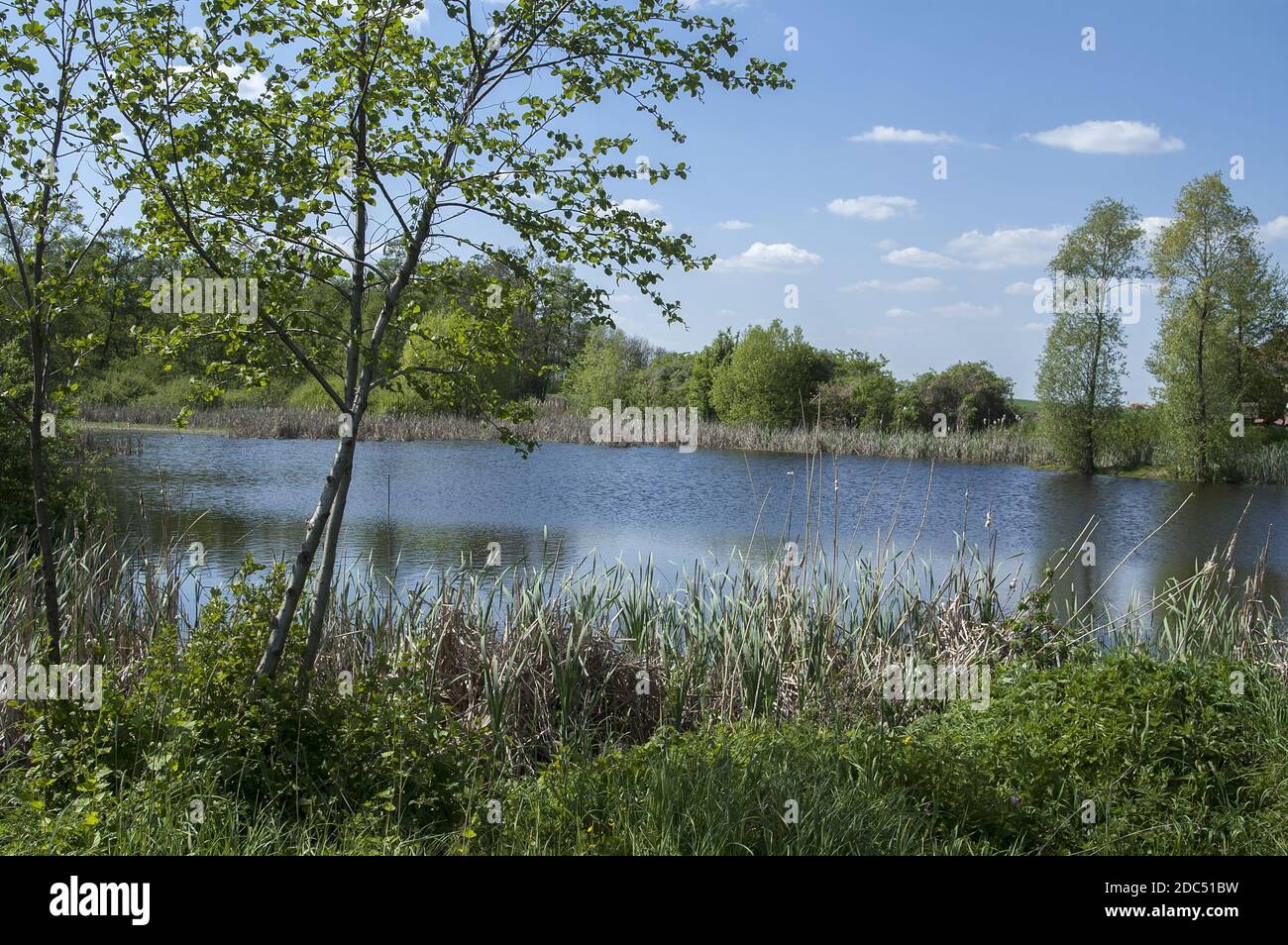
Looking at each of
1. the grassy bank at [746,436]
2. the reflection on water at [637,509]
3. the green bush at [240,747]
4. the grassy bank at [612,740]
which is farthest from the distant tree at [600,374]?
the green bush at [240,747]

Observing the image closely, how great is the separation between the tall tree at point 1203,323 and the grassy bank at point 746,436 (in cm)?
117

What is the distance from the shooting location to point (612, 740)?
5332 mm

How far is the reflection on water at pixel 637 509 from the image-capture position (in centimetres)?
1193

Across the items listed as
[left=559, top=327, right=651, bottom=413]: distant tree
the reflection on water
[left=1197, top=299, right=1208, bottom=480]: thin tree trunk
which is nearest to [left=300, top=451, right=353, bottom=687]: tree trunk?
the reflection on water

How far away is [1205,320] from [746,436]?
1402 cm

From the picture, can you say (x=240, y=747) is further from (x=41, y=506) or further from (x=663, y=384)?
(x=663, y=384)

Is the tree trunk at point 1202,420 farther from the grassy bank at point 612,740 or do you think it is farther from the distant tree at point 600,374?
the grassy bank at point 612,740

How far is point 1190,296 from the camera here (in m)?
27.1

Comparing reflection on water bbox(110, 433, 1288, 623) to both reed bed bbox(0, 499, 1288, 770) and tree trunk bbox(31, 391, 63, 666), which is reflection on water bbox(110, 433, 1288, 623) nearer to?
reed bed bbox(0, 499, 1288, 770)

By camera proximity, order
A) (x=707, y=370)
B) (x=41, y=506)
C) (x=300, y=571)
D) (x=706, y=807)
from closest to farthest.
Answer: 1. (x=706, y=807)
2. (x=300, y=571)
3. (x=41, y=506)
4. (x=707, y=370)

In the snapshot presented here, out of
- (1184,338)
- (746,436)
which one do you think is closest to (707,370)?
(746,436)
